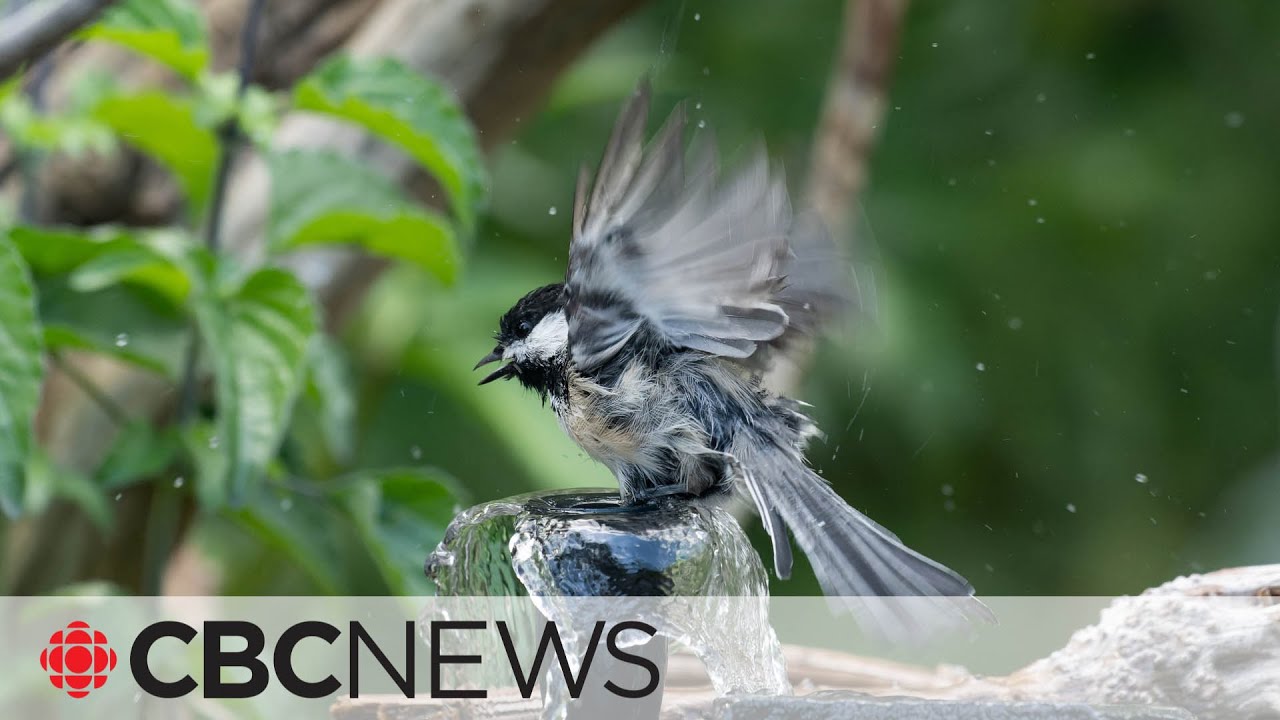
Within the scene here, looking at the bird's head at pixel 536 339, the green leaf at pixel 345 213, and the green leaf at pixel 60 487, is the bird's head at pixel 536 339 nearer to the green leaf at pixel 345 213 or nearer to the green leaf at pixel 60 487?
the green leaf at pixel 345 213

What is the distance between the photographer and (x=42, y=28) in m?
1.74

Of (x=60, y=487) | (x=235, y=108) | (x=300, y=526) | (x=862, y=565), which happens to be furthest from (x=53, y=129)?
(x=862, y=565)

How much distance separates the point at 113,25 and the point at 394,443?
7.24ft

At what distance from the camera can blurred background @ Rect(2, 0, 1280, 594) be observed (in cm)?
492

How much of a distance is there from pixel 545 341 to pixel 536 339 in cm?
2

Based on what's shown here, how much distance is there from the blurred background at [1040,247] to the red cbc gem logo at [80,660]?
2531mm

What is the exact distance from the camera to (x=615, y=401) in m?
2.03

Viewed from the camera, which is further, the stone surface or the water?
the water

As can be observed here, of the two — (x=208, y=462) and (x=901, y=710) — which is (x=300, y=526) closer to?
(x=208, y=462)

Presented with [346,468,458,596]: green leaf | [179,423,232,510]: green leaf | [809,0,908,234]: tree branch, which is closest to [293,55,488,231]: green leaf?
[346,468,458,596]: green leaf

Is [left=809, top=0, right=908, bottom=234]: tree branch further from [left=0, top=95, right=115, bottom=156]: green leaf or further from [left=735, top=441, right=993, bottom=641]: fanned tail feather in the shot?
[left=0, top=95, right=115, bottom=156]: green leaf

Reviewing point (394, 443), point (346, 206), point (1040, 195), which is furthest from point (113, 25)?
point (1040, 195)

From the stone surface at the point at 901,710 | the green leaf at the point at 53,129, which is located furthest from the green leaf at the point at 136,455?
the stone surface at the point at 901,710

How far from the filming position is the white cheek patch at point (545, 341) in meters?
2.11
